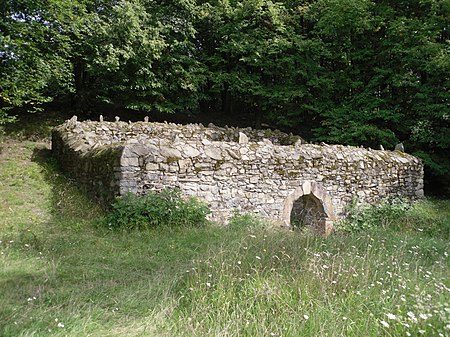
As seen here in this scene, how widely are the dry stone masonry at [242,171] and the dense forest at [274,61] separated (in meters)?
2.45

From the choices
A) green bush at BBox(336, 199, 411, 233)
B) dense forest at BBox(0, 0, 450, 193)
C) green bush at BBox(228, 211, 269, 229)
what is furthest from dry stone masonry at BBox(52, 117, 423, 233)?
dense forest at BBox(0, 0, 450, 193)

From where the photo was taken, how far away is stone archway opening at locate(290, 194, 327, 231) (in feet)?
28.3

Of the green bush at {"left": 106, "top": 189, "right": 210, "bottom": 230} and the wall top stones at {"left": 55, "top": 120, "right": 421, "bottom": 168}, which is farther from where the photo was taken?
the wall top stones at {"left": 55, "top": 120, "right": 421, "bottom": 168}

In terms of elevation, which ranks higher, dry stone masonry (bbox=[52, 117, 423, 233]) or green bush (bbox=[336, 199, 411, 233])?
dry stone masonry (bbox=[52, 117, 423, 233])

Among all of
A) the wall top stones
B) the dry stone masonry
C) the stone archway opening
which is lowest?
the stone archway opening

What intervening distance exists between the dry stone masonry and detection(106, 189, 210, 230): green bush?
22 cm

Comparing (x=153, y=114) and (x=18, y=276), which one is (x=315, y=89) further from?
(x=18, y=276)

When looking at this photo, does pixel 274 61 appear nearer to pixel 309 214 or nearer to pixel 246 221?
pixel 309 214

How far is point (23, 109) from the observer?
16844mm

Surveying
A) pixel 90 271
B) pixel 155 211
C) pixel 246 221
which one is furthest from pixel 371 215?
pixel 90 271

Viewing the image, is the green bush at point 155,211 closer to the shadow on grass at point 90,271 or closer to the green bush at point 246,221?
the shadow on grass at point 90,271

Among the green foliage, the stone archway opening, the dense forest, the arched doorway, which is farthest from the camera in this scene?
the dense forest

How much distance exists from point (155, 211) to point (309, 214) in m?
4.73

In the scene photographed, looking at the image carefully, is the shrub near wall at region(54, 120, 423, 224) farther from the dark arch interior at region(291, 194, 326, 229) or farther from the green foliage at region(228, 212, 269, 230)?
the dark arch interior at region(291, 194, 326, 229)
